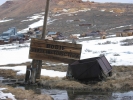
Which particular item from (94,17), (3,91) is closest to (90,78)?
(3,91)

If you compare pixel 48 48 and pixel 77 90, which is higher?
pixel 48 48

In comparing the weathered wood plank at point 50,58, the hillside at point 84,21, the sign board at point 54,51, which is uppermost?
the sign board at point 54,51

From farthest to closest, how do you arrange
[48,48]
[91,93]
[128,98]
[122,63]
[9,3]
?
[9,3] → [122,63] → [48,48] → [91,93] → [128,98]

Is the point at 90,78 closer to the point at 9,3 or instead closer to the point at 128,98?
the point at 128,98

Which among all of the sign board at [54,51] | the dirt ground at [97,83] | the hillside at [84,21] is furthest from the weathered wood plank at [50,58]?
the hillside at [84,21]

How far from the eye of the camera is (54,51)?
16156 millimetres

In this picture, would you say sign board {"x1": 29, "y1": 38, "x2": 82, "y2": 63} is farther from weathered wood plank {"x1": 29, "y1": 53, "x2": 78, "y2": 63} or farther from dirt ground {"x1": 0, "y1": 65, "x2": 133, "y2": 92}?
dirt ground {"x1": 0, "y1": 65, "x2": 133, "y2": 92}

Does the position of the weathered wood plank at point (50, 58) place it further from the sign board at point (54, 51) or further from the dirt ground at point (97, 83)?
the dirt ground at point (97, 83)

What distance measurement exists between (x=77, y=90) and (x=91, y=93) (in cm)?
91

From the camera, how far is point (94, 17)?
262 ft

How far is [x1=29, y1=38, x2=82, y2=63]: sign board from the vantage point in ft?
52.6

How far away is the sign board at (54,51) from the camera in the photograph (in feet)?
52.6

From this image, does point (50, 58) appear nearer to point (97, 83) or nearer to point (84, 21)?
point (97, 83)

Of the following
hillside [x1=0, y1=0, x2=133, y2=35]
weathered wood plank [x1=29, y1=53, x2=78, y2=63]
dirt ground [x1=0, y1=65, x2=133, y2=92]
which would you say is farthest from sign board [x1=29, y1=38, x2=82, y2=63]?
hillside [x1=0, y1=0, x2=133, y2=35]
